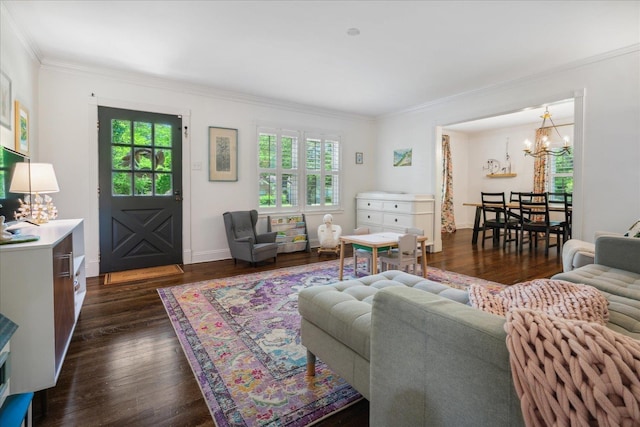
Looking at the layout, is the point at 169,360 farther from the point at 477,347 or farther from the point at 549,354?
the point at 549,354

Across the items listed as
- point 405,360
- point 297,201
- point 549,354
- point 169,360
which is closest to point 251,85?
point 297,201

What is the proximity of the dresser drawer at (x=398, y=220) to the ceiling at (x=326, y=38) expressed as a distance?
2056mm

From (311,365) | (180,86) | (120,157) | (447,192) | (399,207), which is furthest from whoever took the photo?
(447,192)

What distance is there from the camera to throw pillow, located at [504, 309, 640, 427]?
21.4 inches

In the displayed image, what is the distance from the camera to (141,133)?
4.26 metres

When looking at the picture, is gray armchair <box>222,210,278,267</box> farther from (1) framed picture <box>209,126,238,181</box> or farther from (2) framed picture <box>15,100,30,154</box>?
(2) framed picture <box>15,100,30,154</box>

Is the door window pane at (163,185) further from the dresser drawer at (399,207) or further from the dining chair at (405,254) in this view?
the dresser drawer at (399,207)

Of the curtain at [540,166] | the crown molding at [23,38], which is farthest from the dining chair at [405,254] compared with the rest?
the curtain at [540,166]

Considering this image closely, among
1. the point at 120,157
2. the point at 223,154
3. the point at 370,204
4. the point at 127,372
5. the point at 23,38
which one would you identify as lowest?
the point at 127,372

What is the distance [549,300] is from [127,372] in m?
2.23

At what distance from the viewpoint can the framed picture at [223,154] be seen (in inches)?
188

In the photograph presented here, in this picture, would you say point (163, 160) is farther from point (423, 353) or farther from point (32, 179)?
point (423, 353)

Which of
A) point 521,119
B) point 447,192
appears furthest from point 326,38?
point 447,192

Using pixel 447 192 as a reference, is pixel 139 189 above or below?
below
